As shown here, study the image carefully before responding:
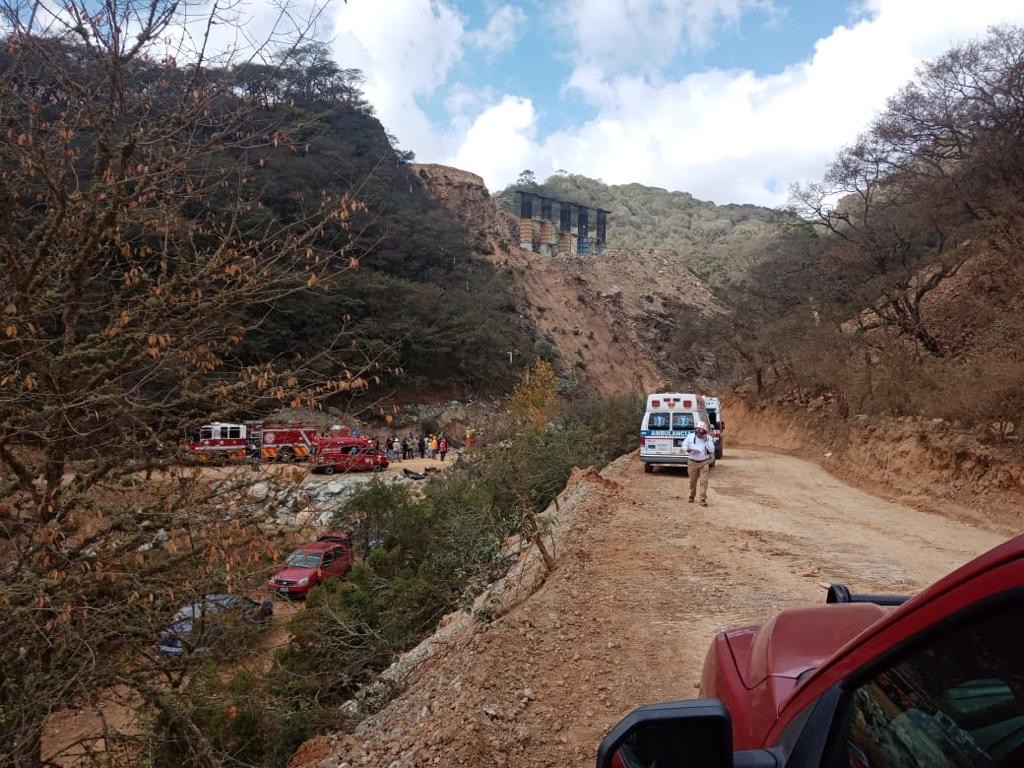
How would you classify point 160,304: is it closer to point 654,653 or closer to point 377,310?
point 654,653

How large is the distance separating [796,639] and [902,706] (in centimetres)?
95

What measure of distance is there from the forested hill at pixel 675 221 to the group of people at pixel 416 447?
51.7m

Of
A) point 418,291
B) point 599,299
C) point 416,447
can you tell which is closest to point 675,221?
point 599,299

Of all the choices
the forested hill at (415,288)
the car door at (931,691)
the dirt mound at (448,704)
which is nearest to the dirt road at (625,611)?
the dirt mound at (448,704)

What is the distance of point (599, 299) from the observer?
72.1 meters

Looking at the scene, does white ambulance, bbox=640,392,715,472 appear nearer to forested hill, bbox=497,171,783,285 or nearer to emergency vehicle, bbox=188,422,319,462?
emergency vehicle, bbox=188,422,319,462

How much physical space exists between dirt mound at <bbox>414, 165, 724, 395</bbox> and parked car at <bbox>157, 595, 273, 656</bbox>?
52496mm

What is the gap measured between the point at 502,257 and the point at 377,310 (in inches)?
1132

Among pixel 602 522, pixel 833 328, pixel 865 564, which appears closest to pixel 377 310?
pixel 833 328

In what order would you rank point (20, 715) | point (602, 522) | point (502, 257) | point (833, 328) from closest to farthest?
point (20, 715), point (602, 522), point (833, 328), point (502, 257)

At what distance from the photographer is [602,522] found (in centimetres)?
1006

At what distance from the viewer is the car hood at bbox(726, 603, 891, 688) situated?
1.93 m

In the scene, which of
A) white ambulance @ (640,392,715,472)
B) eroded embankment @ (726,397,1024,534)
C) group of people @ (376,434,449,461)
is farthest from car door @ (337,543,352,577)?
group of people @ (376,434,449,461)

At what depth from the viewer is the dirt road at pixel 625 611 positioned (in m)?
4.41
